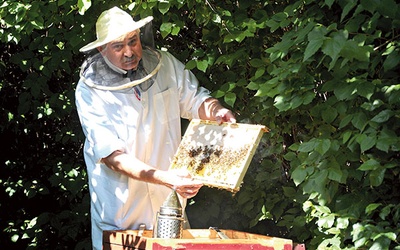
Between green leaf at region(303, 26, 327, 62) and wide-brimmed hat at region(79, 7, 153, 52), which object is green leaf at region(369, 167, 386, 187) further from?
wide-brimmed hat at region(79, 7, 153, 52)

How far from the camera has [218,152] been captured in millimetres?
4105

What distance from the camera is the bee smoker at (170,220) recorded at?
393 centimetres

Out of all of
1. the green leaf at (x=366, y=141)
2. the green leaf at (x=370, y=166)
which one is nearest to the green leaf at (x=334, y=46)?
the green leaf at (x=366, y=141)

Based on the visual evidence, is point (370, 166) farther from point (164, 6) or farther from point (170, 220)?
point (164, 6)

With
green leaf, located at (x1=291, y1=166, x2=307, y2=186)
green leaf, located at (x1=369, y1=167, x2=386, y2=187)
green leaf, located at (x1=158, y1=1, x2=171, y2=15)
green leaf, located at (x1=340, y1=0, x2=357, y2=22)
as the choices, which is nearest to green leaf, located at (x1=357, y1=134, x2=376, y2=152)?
green leaf, located at (x1=369, y1=167, x2=386, y2=187)

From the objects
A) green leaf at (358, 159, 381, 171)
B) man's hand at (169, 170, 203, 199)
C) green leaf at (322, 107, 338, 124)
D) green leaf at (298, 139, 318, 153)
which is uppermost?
green leaf at (322, 107, 338, 124)

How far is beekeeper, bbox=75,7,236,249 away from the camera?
4289mm

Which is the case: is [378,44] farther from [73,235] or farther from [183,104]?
[73,235]

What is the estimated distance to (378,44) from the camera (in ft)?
12.8

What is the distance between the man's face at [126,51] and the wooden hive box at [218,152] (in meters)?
0.44

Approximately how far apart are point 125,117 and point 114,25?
1.56 feet

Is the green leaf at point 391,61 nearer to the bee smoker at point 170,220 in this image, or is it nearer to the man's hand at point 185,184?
the man's hand at point 185,184

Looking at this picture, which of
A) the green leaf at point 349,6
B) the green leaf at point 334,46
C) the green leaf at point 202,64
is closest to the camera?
the green leaf at point 334,46

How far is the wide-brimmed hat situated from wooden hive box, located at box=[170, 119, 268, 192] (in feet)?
1.87
